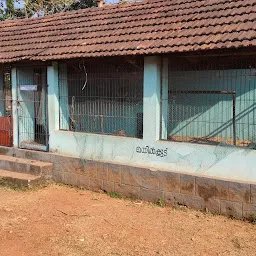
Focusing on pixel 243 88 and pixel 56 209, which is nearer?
pixel 56 209

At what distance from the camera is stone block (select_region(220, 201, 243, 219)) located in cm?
574

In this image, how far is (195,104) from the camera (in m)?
7.52

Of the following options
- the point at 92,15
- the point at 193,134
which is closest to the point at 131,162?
the point at 193,134

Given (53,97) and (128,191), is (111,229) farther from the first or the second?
(53,97)

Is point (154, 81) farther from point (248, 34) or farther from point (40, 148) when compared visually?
point (40, 148)

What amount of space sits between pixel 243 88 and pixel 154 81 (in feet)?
9.43

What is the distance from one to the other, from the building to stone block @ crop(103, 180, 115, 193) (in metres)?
0.02

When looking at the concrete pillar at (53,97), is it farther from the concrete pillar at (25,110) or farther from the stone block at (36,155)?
the concrete pillar at (25,110)

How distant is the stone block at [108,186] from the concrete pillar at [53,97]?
6.38ft

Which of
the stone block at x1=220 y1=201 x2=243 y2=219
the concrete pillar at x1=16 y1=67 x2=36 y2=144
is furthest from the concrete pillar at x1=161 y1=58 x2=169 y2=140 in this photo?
the concrete pillar at x1=16 y1=67 x2=36 y2=144

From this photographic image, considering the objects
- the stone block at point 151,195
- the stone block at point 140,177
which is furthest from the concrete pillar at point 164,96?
the stone block at point 151,195

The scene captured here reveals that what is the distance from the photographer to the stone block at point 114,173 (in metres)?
7.14

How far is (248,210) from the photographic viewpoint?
5.66m

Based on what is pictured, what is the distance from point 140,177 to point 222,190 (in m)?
1.64
